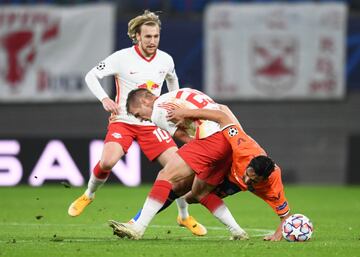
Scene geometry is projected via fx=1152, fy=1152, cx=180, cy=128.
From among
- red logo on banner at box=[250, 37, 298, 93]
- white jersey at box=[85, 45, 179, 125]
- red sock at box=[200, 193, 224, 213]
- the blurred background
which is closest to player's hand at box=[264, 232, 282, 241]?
red sock at box=[200, 193, 224, 213]

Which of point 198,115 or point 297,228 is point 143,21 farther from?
point 297,228

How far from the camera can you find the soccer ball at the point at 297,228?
9.55 metres

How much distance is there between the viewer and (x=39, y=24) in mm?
18359

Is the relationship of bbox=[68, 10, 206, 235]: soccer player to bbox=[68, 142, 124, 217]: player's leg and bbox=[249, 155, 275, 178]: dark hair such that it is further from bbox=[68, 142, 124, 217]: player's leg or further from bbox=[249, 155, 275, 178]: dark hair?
bbox=[249, 155, 275, 178]: dark hair

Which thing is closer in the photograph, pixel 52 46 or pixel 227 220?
pixel 227 220

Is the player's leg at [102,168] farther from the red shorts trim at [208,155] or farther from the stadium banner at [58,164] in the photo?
the stadium banner at [58,164]

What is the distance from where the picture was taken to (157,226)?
38.6 ft

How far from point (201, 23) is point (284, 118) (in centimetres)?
205

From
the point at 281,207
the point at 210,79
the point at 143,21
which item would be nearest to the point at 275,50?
the point at 210,79

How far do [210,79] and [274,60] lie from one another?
1063 millimetres

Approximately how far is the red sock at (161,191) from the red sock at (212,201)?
45 cm

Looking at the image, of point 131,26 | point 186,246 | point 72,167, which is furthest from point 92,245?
point 72,167

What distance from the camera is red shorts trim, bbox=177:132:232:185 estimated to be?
9.73 meters

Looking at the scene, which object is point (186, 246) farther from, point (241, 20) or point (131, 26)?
→ point (241, 20)
